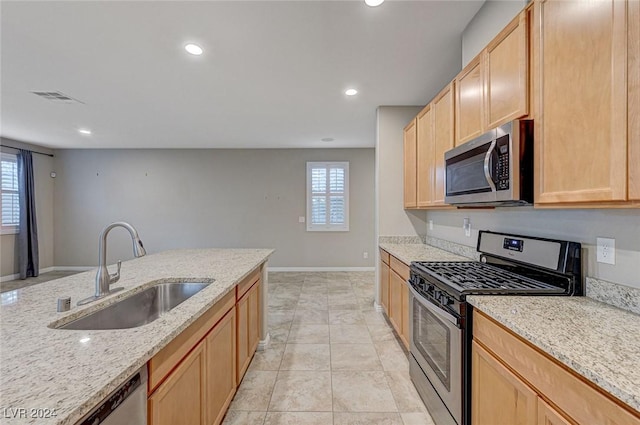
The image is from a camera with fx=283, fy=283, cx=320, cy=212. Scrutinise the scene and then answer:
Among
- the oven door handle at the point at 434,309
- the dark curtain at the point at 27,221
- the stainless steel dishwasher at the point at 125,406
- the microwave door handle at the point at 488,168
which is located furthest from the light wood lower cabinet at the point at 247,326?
the dark curtain at the point at 27,221

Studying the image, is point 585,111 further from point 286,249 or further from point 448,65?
point 286,249

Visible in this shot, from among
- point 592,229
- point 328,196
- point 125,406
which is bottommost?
point 125,406

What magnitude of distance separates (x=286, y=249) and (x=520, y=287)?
17.2 feet

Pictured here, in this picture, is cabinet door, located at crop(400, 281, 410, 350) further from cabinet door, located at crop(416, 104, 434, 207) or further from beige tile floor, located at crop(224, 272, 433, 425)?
cabinet door, located at crop(416, 104, 434, 207)

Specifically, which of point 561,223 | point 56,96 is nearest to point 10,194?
point 56,96

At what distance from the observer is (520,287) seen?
4.82ft

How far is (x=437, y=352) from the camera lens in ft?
5.72

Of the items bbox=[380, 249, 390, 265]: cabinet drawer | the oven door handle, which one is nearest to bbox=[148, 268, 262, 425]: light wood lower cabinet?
the oven door handle

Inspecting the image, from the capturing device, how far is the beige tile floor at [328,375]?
188 cm

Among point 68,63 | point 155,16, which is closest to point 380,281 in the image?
point 155,16

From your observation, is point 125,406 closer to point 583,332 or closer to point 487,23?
point 583,332

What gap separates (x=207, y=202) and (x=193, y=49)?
14.6 feet

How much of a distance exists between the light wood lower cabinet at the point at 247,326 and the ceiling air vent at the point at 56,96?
3315 millimetres

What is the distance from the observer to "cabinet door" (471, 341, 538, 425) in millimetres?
1059
